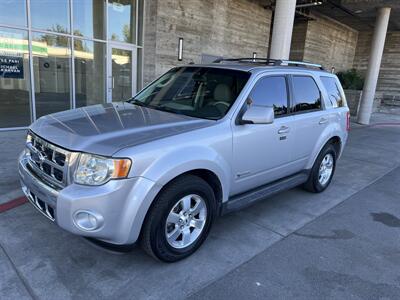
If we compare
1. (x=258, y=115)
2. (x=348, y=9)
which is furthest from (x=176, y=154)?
(x=348, y=9)

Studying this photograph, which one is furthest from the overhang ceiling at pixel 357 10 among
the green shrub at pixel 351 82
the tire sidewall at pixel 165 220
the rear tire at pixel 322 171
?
the tire sidewall at pixel 165 220

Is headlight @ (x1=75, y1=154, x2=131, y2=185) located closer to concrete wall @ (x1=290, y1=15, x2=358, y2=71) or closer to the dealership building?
the dealership building

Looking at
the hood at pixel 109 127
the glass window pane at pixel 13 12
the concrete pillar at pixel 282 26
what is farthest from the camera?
the concrete pillar at pixel 282 26

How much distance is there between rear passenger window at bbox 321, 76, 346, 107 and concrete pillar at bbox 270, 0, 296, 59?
445 cm

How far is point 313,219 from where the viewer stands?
13.7 ft

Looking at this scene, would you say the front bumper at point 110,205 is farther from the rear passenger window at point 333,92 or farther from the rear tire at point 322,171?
the rear passenger window at point 333,92

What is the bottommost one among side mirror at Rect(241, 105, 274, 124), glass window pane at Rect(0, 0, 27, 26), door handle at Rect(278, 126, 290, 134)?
door handle at Rect(278, 126, 290, 134)

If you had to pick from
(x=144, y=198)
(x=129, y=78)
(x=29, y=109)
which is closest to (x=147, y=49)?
(x=129, y=78)

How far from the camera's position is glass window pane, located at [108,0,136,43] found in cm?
984

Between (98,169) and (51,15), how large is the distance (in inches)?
310

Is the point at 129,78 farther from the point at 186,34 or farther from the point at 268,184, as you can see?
the point at 268,184

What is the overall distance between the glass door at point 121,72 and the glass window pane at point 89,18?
2.01 feet

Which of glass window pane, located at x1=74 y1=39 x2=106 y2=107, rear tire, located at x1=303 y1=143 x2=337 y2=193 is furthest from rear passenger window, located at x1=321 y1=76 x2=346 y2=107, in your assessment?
glass window pane, located at x1=74 y1=39 x2=106 y2=107

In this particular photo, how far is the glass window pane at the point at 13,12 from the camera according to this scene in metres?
7.79
